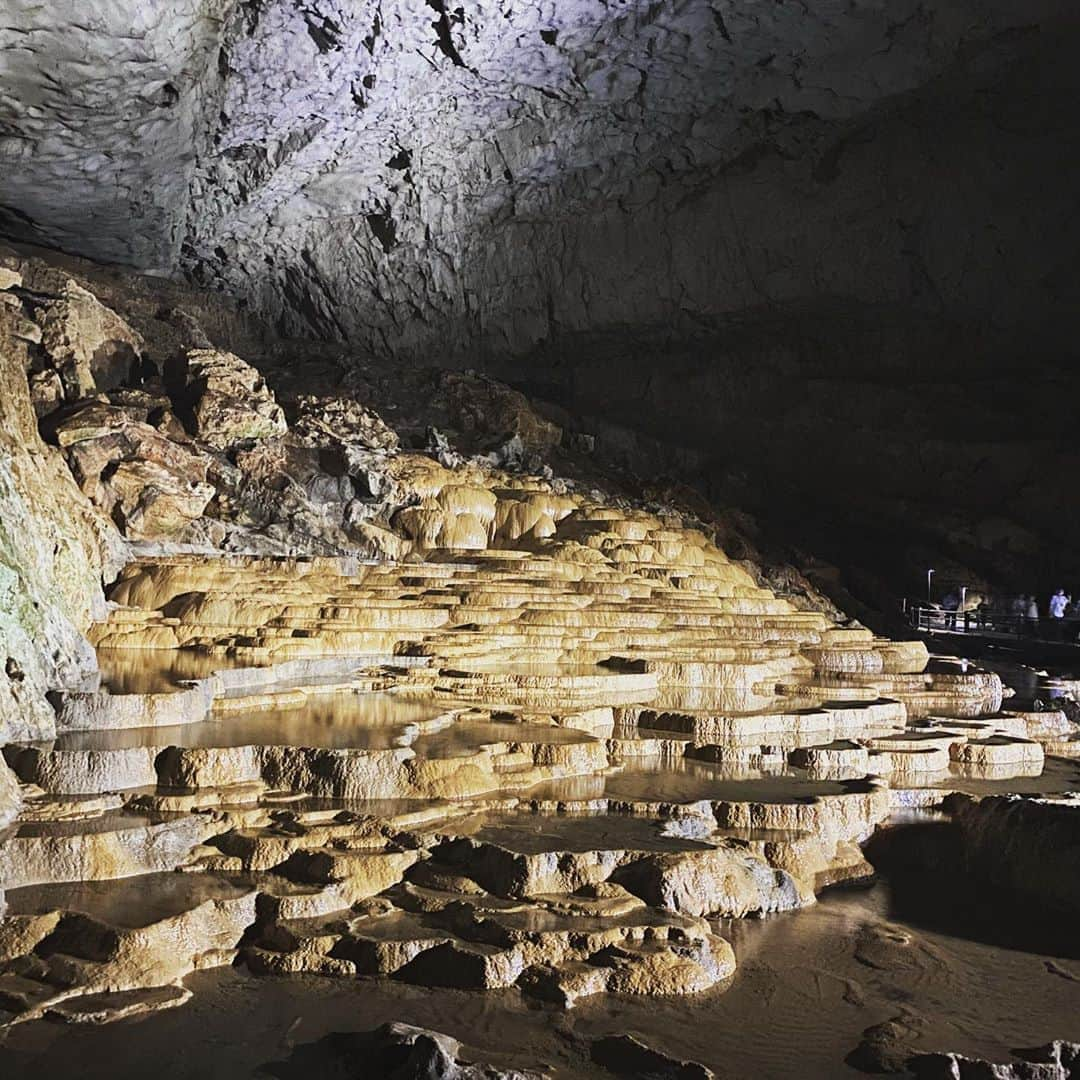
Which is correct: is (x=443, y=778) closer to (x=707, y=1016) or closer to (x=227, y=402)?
(x=707, y=1016)

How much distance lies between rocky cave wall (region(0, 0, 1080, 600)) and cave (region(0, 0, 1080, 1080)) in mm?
95

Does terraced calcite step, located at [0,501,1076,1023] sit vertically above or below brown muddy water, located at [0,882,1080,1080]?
above

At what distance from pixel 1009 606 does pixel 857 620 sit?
3369 millimetres

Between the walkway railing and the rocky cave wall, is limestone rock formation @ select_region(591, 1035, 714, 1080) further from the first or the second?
the walkway railing

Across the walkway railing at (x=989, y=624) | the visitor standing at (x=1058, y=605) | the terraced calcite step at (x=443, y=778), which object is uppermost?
the visitor standing at (x=1058, y=605)

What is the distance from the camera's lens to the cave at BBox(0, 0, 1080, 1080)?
5.04 meters

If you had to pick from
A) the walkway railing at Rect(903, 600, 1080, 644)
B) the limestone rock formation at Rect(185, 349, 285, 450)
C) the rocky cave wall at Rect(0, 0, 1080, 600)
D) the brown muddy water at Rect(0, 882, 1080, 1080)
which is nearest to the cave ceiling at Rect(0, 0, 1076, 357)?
the rocky cave wall at Rect(0, 0, 1080, 600)

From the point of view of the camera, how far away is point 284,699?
882 centimetres

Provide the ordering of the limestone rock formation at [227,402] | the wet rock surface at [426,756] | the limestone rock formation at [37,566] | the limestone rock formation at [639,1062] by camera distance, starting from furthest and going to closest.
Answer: the limestone rock formation at [227,402], the limestone rock formation at [37,566], the wet rock surface at [426,756], the limestone rock formation at [639,1062]

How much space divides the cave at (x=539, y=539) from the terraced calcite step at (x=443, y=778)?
0.12ft

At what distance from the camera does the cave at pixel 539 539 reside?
16.5 ft

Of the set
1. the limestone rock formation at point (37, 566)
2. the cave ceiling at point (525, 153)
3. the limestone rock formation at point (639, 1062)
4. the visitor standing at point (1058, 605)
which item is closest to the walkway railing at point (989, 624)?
the visitor standing at point (1058, 605)

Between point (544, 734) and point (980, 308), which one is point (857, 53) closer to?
point (980, 308)

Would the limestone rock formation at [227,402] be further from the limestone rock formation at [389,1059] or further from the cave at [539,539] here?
the limestone rock formation at [389,1059]
